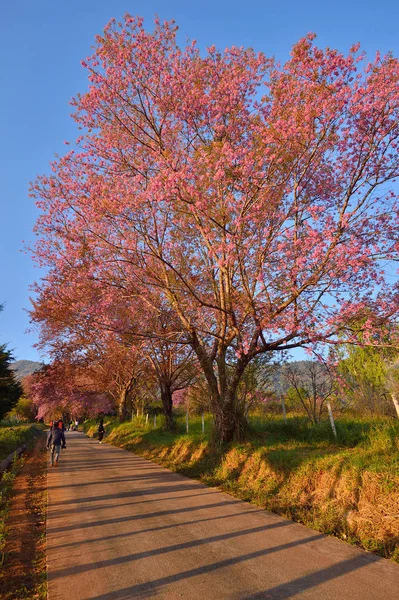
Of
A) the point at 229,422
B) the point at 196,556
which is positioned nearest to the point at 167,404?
the point at 229,422

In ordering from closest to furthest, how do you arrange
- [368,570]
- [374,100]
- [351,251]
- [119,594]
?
[119,594] < [368,570] < [351,251] < [374,100]

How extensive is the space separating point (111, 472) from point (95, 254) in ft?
22.7

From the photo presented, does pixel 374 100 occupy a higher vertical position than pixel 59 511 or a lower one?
higher

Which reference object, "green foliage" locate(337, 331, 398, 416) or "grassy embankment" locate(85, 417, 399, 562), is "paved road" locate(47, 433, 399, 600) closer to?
"grassy embankment" locate(85, 417, 399, 562)

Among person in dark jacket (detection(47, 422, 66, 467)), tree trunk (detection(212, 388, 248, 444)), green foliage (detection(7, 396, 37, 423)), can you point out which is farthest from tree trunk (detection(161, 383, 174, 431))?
green foliage (detection(7, 396, 37, 423))

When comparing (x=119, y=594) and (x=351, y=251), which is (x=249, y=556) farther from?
(x=351, y=251)

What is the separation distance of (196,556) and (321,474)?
3.15 meters

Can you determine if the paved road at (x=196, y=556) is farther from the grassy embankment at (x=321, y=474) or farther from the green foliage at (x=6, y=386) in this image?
the green foliage at (x=6, y=386)

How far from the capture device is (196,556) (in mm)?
4301

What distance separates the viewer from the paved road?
3500 mm

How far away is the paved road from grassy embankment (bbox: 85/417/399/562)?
0.45 m

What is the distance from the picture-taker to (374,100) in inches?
291

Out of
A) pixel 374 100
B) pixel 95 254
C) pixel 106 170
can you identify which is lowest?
pixel 95 254

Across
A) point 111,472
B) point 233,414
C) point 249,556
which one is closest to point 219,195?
point 233,414
